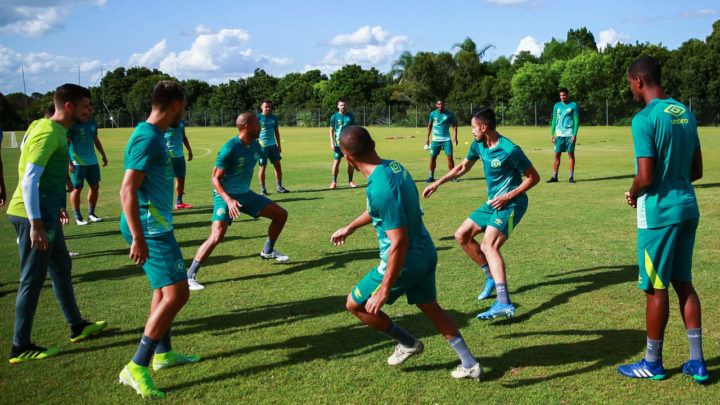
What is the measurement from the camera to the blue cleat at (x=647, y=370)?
13.2 ft

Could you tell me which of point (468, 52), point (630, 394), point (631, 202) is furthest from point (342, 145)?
point (468, 52)

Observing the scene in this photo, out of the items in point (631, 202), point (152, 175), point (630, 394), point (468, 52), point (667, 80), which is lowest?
point (630, 394)

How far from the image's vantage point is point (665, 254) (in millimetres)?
3912

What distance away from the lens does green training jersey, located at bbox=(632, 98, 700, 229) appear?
3.84 metres

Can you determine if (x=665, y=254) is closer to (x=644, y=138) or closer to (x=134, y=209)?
(x=644, y=138)

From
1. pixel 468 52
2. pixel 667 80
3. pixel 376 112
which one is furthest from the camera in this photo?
pixel 468 52

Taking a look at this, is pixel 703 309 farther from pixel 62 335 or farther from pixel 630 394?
pixel 62 335

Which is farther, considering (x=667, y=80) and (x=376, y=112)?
(x=376, y=112)

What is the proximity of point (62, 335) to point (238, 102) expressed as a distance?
8354 centimetres

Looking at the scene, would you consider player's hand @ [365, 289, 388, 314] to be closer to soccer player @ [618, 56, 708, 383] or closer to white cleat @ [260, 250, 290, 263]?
soccer player @ [618, 56, 708, 383]

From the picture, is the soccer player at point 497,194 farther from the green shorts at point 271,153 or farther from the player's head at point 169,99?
the green shorts at point 271,153

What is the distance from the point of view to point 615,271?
22.0 ft

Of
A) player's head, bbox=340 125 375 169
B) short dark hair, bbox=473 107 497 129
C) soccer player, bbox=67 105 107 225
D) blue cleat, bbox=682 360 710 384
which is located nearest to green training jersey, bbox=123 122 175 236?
player's head, bbox=340 125 375 169

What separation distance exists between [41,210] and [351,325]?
2.97m
